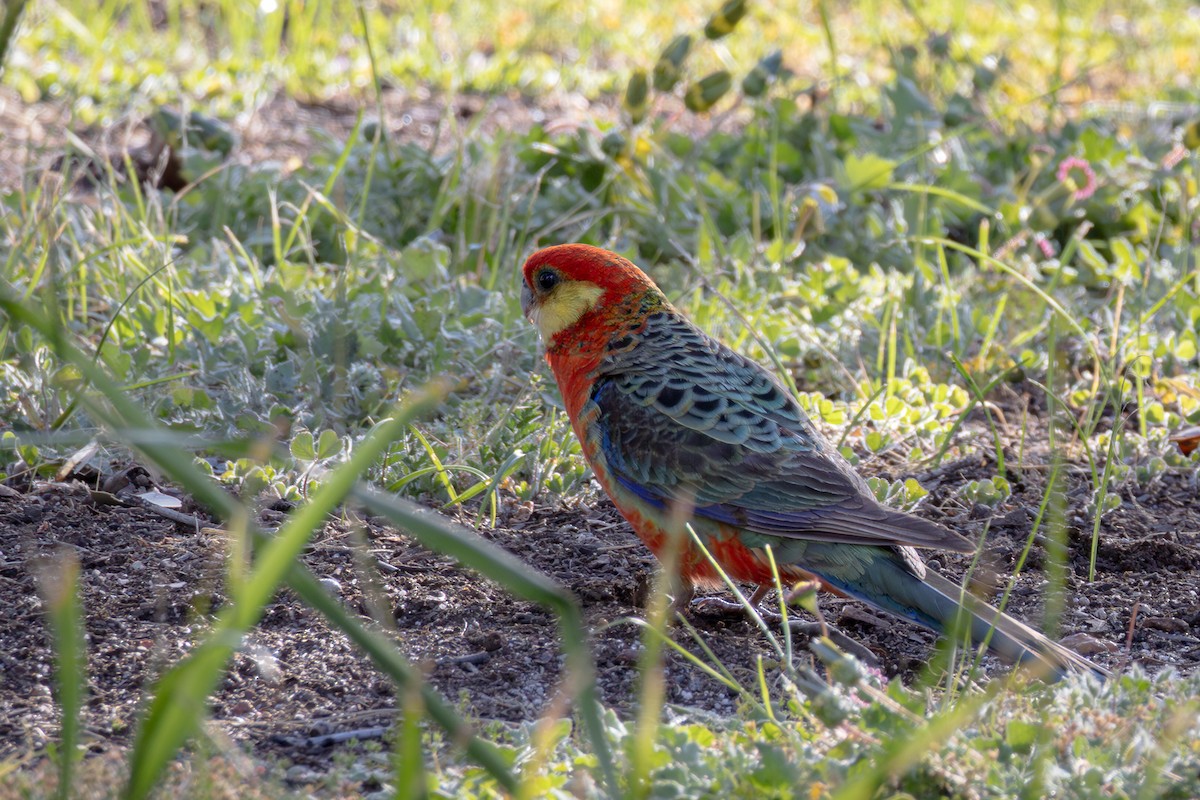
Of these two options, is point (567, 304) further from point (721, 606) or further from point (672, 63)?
point (672, 63)

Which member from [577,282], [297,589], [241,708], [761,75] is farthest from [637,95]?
[297,589]

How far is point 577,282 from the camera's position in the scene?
3533 millimetres

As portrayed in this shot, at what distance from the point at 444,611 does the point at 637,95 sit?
2.53 meters

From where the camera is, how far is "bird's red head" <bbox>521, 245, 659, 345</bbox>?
3.50m

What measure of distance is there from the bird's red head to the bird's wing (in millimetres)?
190

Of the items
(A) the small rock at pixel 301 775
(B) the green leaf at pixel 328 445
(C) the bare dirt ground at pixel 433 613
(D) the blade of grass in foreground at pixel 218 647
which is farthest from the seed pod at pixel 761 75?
(D) the blade of grass in foreground at pixel 218 647

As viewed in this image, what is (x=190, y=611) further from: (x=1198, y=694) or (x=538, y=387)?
(x=1198, y=694)

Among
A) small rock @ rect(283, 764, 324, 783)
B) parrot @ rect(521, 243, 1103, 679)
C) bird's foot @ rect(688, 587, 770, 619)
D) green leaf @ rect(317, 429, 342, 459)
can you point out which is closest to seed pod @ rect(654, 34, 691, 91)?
parrot @ rect(521, 243, 1103, 679)

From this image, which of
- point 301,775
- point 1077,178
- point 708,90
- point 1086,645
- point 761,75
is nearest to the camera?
point 301,775

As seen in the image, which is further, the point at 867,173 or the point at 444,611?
the point at 867,173

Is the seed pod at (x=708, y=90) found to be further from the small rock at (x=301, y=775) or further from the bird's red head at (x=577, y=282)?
the small rock at (x=301, y=775)

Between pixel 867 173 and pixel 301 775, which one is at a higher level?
pixel 867 173

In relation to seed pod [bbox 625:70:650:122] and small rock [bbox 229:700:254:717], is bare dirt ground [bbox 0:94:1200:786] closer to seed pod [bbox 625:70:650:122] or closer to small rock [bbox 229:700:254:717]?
small rock [bbox 229:700:254:717]

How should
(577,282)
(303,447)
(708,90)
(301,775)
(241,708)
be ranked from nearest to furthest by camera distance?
(301,775) → (241,708) → (303,447) → (577,282) → (708,90)
